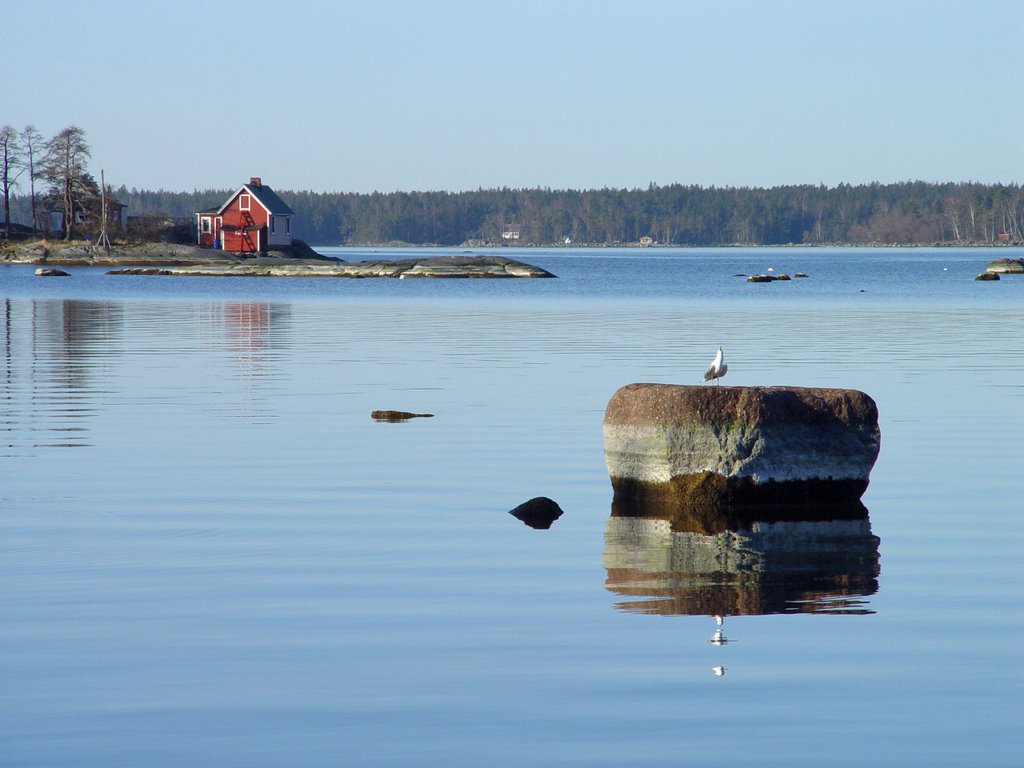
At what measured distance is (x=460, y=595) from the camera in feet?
36.9

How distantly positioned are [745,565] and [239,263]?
345 ft

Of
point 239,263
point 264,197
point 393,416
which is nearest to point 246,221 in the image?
point 264,197

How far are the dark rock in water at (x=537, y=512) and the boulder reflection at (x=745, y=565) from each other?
0.59 meters

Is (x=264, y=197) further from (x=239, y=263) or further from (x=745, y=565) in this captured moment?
(x=745, y=565)

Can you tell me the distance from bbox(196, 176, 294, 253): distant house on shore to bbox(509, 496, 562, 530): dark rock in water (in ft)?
354

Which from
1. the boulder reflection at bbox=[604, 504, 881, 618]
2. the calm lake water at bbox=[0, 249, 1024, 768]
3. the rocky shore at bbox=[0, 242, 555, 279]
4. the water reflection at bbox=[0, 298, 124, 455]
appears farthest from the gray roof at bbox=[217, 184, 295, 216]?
the boulder reflection at bbox=[604, 504, 881, 618]

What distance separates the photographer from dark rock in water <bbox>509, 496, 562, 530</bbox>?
1457 cm

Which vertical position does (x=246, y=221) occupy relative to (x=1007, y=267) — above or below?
above

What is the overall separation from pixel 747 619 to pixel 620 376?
67.0 feet

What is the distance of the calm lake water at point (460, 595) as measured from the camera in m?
7.92

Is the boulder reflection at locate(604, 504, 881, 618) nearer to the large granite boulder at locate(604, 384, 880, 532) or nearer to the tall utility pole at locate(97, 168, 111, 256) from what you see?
the large granite boulder at locate(604, 384, 880, 532)

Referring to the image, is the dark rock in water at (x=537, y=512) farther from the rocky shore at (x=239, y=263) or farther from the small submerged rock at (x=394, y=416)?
the rocky shore at (x=239, y=263)

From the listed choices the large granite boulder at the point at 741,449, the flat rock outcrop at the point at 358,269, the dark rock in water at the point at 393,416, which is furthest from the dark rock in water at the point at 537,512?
the flat rock outcrop at the point at 358,269

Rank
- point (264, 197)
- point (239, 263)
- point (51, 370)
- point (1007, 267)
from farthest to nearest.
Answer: point (1007, 267) < point (264, 197) < point (239, 263) < point (51, 370)
